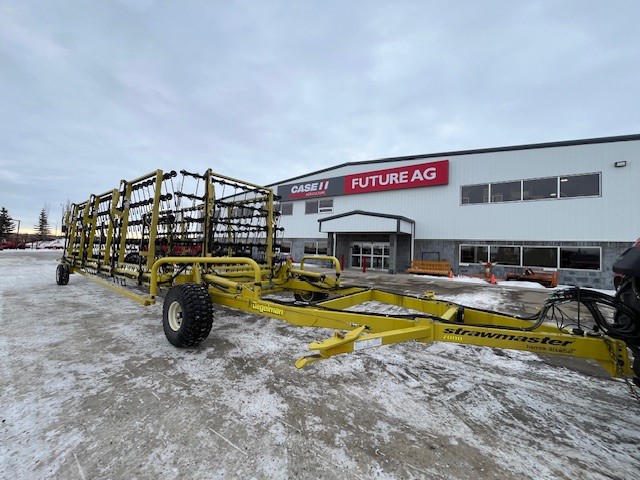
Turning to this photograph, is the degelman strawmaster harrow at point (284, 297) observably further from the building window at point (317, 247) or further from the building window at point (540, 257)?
the building window at point (317, 247)

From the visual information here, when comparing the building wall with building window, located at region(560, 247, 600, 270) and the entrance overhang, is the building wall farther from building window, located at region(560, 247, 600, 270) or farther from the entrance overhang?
the entrance overhang

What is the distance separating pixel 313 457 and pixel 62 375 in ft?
9.84

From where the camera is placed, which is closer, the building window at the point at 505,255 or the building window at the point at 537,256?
the building window at the point at 537,256

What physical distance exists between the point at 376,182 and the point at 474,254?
7737mm

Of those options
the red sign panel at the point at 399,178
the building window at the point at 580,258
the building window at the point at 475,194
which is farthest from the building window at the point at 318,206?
the building window at the point at 580,258

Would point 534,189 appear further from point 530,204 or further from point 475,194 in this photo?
point 475,194

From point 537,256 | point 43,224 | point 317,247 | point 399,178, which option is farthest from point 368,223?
point 43,224

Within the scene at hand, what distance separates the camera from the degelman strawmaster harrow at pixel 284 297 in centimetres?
243

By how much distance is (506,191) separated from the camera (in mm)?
15359

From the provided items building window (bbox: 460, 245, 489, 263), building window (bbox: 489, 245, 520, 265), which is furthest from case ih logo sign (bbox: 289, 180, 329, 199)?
building window (bbox: 489, 245, 520, 265)

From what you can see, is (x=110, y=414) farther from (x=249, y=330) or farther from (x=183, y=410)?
(x=249, y=330)

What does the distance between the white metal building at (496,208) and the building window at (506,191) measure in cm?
5

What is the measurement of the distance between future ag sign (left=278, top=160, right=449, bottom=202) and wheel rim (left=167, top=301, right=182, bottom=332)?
53.9 ft

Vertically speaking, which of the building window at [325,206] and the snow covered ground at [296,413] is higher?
the building window at [325,206]
